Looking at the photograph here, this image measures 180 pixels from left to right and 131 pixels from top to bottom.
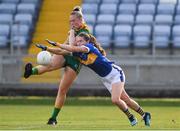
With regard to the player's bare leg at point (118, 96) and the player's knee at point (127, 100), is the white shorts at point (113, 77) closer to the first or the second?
the player's bare leg at point (118, 96)

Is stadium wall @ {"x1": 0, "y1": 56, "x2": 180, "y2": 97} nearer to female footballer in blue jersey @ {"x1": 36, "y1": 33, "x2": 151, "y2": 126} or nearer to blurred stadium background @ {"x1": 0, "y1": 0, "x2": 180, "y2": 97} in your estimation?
blurred stadium background @ {"x1": 0, "y1": 0, "x2": 180, "y2": 97}

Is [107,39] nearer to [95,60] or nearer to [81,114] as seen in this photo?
[81,114]

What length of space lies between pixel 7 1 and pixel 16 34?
3.87 meters

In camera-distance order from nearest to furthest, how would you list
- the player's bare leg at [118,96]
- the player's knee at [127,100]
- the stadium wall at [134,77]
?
the player's bare leg at [118,96] → the player's knee at [127,100] → the stadium wall at [134,77]

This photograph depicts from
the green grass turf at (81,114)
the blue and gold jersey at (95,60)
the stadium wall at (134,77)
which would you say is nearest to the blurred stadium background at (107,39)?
the stadium wall at (134,77)

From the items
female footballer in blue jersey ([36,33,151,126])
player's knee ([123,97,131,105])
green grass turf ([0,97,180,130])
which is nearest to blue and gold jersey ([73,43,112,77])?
female footballer in blue jersey ([36,33,151,126])

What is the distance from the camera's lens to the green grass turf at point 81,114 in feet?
54.7

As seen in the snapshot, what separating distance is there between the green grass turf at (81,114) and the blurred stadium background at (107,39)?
579mm

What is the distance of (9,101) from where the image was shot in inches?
1137

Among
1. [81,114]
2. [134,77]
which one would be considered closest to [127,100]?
[81,114]

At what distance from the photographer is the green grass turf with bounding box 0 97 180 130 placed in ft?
54.7

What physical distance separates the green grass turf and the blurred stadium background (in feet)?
1.90

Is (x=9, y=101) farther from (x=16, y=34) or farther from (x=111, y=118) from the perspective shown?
(x=111, y=118)

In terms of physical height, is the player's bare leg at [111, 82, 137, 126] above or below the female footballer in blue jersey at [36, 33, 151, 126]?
below
